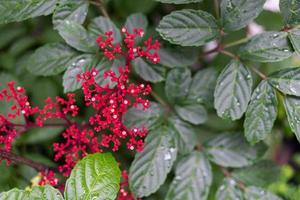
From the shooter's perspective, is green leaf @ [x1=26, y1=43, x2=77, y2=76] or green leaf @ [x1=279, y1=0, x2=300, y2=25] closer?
green leaf @ [x1=279, y1=0, x2=300, y2=25]

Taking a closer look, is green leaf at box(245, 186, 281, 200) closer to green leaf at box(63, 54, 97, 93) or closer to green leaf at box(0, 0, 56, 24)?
green leaf at box(63, 54, 97, 93)

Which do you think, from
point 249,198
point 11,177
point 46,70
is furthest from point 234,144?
point 11,177

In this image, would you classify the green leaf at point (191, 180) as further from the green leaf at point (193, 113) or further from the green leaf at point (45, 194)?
the green leaf at point (45, 194)

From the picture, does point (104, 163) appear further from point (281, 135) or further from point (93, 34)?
point (281, 135)

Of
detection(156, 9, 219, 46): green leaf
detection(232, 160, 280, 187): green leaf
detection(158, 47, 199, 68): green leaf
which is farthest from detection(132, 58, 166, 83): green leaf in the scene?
detection(232, 160, 280, 187): green leaf

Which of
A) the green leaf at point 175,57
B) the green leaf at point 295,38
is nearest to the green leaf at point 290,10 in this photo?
the green leaf at point 295,38

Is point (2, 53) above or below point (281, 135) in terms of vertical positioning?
above

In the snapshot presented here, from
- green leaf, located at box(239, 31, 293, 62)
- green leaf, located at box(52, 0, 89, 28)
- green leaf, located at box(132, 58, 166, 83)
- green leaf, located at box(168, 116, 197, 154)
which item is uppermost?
green leaf, located at box(52, 0, 89, 28)

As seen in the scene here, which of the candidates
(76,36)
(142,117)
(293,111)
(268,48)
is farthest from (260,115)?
(76,36)
